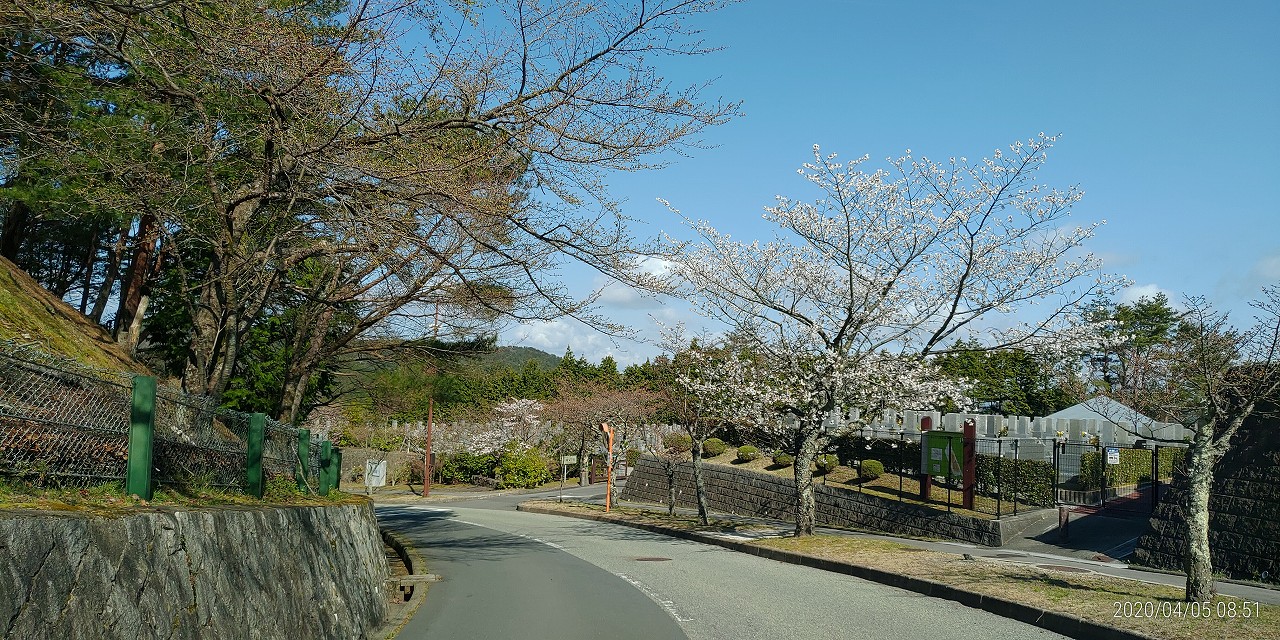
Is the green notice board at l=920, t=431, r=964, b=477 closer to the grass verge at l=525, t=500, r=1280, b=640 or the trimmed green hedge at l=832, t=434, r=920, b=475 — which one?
the trimmed green hedge at l=832, t=434, r=920, b=475

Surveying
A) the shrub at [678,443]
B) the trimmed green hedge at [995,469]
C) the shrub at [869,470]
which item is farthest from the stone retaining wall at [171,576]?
the shrub at [678,443]

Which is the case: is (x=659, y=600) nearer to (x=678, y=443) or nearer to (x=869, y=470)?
(x=869, y=470)

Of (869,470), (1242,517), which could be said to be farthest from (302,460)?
(869,470)

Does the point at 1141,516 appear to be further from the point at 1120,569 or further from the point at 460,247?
the point at 460,247

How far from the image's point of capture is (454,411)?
61.7m

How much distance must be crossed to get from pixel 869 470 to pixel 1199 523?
17.5 m

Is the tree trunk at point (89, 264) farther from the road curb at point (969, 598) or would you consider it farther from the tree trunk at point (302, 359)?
the road curb at point (969, 598)

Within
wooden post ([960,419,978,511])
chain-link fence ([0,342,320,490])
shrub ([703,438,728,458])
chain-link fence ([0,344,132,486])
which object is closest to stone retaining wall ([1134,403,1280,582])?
wooden post ([960,419,978,511])

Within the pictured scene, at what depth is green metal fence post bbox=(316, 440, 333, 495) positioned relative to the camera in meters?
12.1

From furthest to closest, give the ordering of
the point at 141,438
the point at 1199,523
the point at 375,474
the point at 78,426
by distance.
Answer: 1. the point at 375,474
2. the point at 1199,523
3. the point at 141,438
4. the point at 78,426

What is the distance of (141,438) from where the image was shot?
560cm

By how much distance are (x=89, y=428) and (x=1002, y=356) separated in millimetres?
49107

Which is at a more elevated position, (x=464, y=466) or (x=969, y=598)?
(x=969, y=598)
